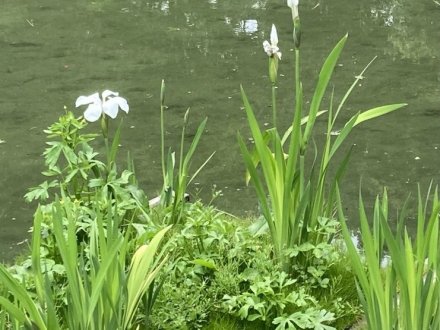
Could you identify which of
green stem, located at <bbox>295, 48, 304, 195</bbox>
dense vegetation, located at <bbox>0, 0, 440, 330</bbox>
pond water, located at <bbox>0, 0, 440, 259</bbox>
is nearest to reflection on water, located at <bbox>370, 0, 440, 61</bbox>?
pond water, located at <bbox>0, 0, 440, 259</bbox>

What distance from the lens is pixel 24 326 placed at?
208 cm

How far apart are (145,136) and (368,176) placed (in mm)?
1276

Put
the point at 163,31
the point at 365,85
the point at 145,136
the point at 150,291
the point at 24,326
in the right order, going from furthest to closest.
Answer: the point at 163,31 → the point at 365,85 → the point at 145,136 → the point at 150,291 → the point at 24,326

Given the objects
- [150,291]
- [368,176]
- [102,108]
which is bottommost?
[368,176]

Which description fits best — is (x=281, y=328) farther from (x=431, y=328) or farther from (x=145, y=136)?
(x=145, y=136)

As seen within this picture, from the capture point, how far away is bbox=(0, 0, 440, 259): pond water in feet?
13.6

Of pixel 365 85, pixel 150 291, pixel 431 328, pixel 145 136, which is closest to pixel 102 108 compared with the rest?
pixel 150 291

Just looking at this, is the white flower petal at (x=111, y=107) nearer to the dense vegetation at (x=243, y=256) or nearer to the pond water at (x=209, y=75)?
the dense vegetation at (x=243, y=256)

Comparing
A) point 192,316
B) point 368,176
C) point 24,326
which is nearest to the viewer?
point 24,326

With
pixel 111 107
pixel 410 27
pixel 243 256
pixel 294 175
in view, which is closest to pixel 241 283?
pixel 243 256

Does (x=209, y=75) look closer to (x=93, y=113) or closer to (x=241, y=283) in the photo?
(x=241, y=283)

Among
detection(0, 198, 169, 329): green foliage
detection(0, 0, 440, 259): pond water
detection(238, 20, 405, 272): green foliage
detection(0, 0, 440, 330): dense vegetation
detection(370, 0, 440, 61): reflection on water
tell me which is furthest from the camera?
detection(370, 0, 440, 61): reflection on water

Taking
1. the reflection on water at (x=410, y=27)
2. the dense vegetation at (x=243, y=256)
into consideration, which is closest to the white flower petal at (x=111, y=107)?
the dense vegetation at (x=243, y=256)

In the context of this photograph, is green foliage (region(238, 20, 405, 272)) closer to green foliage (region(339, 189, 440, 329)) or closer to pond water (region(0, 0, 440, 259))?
green foliage (region(339, 189, 440, 329))
